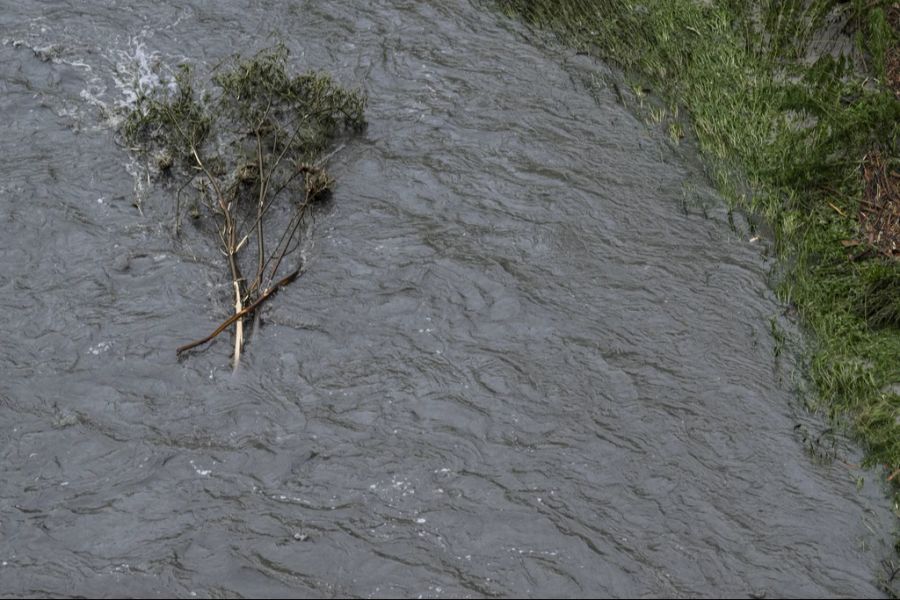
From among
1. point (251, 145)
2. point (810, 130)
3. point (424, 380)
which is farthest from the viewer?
point (251, 145)

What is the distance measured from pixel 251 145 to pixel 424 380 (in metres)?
3.38

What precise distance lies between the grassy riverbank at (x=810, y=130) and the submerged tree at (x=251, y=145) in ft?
9.38

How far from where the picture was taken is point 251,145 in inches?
382

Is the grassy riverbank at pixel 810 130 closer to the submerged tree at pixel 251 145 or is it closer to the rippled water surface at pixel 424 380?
the rippled water surface at pixel 424 380

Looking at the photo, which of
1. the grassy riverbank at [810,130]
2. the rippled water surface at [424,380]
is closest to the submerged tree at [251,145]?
the rippled water surface at [424,380]

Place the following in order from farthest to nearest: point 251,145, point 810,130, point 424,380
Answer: point 251,145 → point 810,130 → point 424,380

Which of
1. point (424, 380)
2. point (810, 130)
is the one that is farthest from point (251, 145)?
point (810, 130)

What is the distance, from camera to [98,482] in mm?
6855

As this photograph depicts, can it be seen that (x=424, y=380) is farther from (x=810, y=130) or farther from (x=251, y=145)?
(x=810, y=130)

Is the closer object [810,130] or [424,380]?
[424,380]

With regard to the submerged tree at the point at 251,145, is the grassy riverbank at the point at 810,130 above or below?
above

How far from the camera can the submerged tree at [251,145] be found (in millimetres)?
8766

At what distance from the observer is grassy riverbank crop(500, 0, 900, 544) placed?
7611 millimetres

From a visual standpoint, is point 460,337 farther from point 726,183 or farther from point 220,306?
point 726,183
